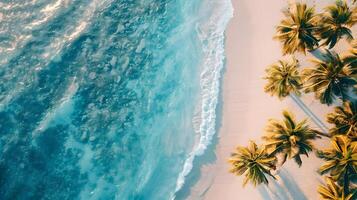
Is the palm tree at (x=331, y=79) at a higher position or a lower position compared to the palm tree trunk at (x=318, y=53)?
lower

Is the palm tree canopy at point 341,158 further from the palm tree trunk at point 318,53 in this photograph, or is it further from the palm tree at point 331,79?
the palm tree trunk at point 318,53

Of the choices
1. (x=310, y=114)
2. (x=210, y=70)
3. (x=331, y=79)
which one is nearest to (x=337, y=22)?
(x=331, y=79)

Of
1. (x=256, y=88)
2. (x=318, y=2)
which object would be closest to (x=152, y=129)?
(x=256, y=88)

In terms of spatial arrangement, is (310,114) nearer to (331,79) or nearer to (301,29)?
(331,79)

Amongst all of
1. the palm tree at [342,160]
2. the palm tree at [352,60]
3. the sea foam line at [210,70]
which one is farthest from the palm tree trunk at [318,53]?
the palm tree at [342,160]

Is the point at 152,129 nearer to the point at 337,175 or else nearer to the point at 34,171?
the point at 34,171

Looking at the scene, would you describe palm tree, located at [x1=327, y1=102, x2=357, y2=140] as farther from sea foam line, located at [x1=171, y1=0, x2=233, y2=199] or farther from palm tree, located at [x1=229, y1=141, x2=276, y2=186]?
sea foam line, located at [x1=171, y1=0, x2=233, y2=199]

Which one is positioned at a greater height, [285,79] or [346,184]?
[285,79]
